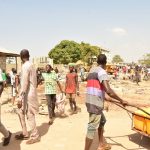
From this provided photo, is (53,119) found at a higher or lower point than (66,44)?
lower

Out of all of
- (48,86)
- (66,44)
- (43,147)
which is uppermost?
(66,44)

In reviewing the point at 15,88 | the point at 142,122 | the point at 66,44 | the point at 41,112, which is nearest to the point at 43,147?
the point at 142,122

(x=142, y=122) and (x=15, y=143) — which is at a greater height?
(x=142, y=122)

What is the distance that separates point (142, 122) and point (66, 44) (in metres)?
75.6

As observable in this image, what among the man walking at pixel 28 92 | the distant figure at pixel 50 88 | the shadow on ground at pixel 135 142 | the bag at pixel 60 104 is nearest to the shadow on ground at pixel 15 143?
the man walking at pixel 28 92

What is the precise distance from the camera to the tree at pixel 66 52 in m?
79.9

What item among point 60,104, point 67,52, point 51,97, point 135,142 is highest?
point 67,52

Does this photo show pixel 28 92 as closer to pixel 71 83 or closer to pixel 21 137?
pixel 21 137

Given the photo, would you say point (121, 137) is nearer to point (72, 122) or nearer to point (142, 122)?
point (142, 122)

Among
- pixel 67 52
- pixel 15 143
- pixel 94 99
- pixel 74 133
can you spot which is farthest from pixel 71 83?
pixel 67 52

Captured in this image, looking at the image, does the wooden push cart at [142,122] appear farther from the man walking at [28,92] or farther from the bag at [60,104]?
the bag at [60,104]

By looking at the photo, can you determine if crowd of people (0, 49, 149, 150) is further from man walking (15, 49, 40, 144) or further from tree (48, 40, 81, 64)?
tree (48, 40, 81, 64)

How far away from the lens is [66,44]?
269 feet

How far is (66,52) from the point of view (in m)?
80.5
